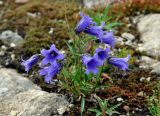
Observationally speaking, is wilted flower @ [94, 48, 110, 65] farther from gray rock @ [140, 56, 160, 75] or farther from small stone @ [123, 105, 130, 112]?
gray rock @ [140, 56, 160, 75]

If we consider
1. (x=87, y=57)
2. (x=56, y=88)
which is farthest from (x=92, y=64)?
(x=56, y=88)

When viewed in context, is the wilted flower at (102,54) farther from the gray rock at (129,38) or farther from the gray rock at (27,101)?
the gray rock at (129,38)

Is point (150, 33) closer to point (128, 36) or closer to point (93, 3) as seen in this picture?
point (128, 36)

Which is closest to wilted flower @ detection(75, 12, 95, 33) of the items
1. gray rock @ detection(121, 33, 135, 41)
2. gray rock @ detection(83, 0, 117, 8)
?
gray rock @ detection(121, 33, 135, 41)

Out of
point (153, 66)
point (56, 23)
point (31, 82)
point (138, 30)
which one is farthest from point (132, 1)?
point (31, 82)

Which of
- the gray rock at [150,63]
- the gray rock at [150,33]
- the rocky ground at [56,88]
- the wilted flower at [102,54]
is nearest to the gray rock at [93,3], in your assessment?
the rocky ground at [56,88]
